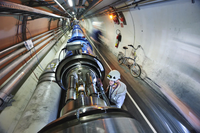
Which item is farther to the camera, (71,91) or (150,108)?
(150,108)

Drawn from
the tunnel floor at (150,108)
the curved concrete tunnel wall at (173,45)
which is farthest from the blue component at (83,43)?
the curved concrete tunnel wall at (173,45)

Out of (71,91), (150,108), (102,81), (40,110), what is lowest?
(150,108)

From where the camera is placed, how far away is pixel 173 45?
9.06ft

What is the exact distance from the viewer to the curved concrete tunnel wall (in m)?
2.23

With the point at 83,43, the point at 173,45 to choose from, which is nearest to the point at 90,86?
the point at 83,43

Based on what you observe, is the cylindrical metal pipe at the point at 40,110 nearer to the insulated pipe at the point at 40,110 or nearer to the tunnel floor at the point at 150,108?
the insulated pipe at the point at 40,110

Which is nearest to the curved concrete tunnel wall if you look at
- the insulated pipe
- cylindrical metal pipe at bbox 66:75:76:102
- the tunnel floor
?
the tunnel floor

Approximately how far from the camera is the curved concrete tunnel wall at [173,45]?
7.33 ft

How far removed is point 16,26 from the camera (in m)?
2.85

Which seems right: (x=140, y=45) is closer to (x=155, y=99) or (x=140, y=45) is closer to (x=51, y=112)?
(x=155, y=99)

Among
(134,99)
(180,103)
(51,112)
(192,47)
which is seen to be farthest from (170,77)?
(51,112)

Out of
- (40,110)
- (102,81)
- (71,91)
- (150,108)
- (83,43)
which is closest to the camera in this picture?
(71,91)

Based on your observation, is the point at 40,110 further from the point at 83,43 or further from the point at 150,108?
the point at 150,108

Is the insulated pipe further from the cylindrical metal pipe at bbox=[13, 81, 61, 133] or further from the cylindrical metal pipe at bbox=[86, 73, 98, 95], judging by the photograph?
the cylindrical metal pipe at bbox=[86, 73, 98, 95]
